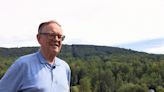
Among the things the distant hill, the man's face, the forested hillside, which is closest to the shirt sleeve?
the man's face

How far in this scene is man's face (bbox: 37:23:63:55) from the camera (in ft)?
16.1

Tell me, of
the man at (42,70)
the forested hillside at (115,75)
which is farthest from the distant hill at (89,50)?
the man at (42,70)

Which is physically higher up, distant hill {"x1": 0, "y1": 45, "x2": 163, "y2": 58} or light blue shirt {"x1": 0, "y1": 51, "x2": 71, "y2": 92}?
light blue shirt {"x1": 0, "y1": 51, "x2": 71, "y2": 92}

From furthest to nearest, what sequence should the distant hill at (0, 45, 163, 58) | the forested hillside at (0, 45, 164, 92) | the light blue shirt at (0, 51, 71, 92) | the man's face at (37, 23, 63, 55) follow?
the distant hill at (0, 45, 163, 58)
the forested hillside at (0, 45, 164, 92)
the man's face at (37, 23, 63, 55)
the light blue shirt at (0, 51, 71, 92)

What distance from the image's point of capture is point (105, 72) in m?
126

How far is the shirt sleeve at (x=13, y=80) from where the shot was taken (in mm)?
4801

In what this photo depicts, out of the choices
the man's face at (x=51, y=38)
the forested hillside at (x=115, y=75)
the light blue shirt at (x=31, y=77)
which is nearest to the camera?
the light blue shirt at (x=31, y=77)

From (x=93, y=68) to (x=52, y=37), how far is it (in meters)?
132

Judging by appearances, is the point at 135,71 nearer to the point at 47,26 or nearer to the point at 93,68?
the point at 93,68

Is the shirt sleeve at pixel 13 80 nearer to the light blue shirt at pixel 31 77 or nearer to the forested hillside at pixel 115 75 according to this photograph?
the light blue shirt at pixel 31 77

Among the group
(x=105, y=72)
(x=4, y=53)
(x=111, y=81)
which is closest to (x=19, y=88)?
(x=111, y=81)

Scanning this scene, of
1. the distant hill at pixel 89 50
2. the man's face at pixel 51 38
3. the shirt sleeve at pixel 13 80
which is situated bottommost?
the distant hill at pixel 89 50

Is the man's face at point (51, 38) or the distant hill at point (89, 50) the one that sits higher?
the man's face at point (51, 38)

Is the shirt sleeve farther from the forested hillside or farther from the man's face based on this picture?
the forested hillside
